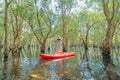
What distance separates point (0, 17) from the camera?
50844 millimetres

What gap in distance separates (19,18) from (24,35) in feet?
94.5

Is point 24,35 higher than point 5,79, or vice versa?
point 24,35

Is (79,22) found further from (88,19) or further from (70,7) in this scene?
(70,7)

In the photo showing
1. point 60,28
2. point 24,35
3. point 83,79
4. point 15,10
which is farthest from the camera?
point 24,35

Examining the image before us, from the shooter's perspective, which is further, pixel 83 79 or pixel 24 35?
pixel 24 35

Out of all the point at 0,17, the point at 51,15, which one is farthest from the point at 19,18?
the point at 0,17

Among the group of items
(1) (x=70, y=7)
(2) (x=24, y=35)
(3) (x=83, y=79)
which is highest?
(1) (x=70, y=7)

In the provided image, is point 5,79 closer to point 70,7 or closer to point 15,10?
point 15,10

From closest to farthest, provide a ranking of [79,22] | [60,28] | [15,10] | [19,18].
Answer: [15,10] < [19,18] < [60,28] < [79,22]

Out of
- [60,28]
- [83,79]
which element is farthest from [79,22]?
[83,79]

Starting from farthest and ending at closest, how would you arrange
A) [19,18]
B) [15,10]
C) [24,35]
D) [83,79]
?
1. [24,35]
2. [19,18]
3. [15,10]
4. [83,79]

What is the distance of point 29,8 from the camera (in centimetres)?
3653

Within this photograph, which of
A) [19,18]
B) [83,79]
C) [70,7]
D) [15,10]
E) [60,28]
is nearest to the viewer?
[83,79]

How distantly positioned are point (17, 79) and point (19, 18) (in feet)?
90.3
